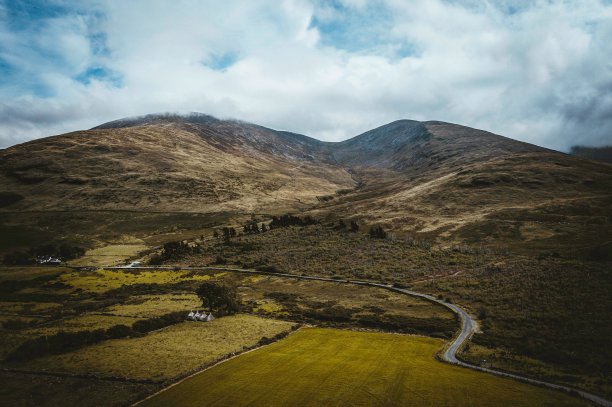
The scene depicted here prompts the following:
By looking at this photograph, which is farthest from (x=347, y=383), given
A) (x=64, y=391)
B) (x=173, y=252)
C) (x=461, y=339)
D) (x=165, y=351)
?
(x=173, y=252)

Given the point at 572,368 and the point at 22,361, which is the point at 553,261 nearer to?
the point at 572,368

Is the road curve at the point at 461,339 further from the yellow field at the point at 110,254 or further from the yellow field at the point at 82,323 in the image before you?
the yellow field at the point at 110,254

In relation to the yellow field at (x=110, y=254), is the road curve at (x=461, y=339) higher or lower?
lower

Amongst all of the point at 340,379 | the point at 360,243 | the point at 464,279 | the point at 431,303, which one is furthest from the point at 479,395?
the point at 360,243

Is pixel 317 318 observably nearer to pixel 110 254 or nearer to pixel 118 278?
pixel 118 278

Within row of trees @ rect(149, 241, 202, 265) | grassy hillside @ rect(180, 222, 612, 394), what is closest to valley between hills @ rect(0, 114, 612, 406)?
grassy hillside @ rect(180, 222, 612, 394)

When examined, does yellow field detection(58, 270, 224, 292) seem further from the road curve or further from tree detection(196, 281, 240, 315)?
tree detection(196, 281, 240, 315)

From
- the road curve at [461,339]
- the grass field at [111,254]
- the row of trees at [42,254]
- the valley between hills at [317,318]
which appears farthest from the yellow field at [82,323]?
the row of trees at [42,254]
